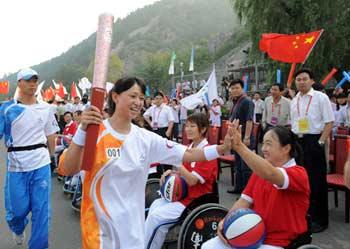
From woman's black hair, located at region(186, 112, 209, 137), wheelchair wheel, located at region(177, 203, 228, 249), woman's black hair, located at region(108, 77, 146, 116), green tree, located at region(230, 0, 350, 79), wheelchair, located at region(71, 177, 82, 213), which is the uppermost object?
green tree, located at region(230, 0, 350, 79)

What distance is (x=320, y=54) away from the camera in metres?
13.4

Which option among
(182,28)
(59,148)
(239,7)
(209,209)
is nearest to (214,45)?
(182,28)

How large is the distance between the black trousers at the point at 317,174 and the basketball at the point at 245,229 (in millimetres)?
2159

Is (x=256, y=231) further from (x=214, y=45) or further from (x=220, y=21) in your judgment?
(x=220, y=21)

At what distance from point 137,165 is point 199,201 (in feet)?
5.29

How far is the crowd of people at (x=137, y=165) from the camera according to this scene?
89.5 inches

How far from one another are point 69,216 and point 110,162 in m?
3.99

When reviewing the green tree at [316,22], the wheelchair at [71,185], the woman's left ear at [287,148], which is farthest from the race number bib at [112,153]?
the green tree at [316,22]

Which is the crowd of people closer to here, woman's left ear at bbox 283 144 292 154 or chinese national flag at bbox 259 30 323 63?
woman's left ear at bbox 283 144 292 154

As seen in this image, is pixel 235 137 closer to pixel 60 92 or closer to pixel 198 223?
pixel 198 223

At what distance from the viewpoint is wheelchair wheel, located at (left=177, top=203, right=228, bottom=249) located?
3439 millimetres

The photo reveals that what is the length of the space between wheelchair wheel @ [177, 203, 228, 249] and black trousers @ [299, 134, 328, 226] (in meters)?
1.62

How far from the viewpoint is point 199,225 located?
3.51 meters

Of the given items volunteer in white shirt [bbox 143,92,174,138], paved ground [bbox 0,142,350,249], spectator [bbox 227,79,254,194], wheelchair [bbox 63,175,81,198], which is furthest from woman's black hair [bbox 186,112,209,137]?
volunteer in white shirt [bbox 143,92,174,138]
